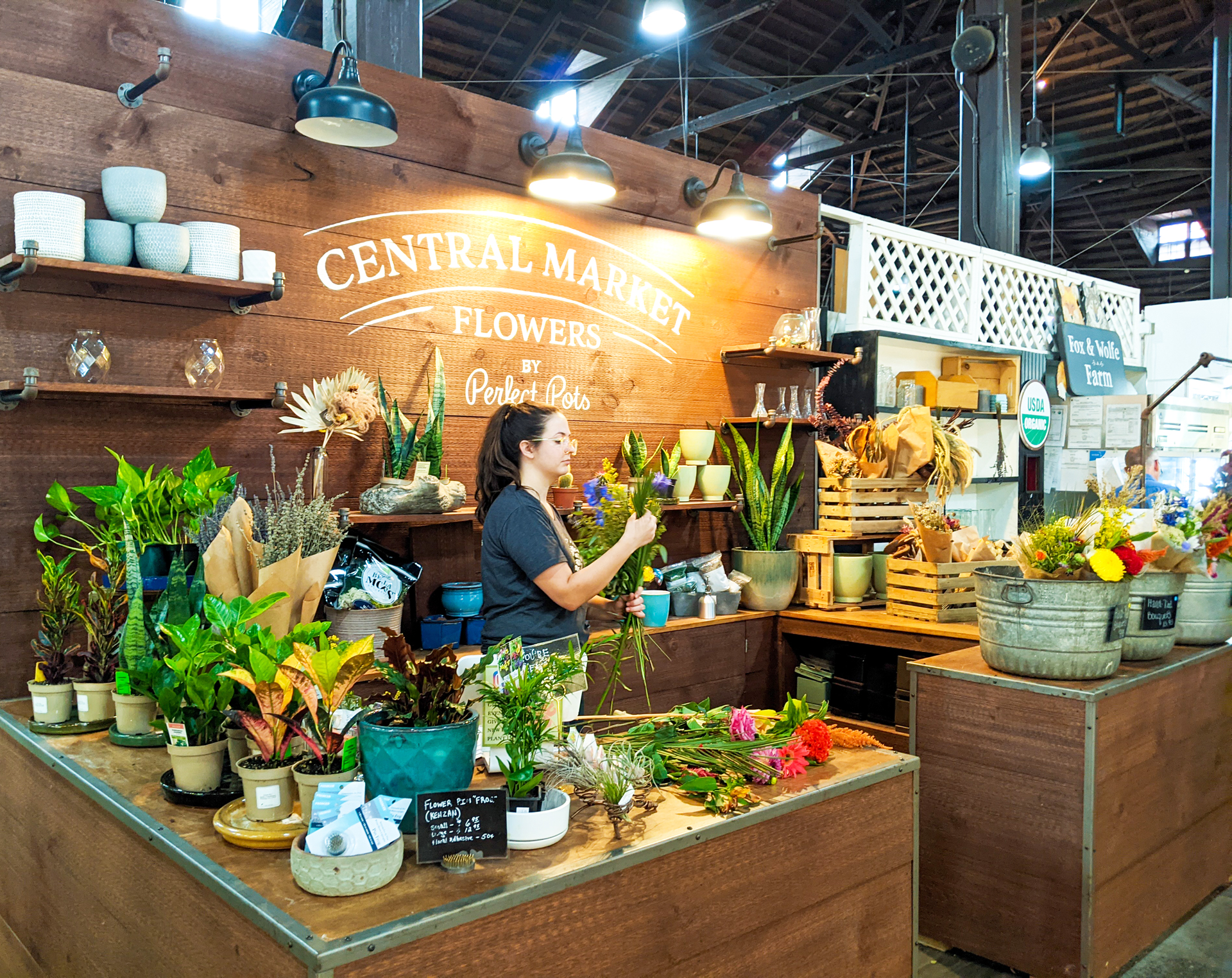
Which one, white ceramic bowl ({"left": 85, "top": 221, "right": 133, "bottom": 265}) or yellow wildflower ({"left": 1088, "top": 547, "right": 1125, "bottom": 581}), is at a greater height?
white ceramic bowl ({"left": 85, "top": 221, "right": 133, "bottom": 265})

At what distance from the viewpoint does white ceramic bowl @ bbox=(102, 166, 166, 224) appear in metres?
2.52

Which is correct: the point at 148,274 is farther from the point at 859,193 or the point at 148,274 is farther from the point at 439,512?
the point at 859,193

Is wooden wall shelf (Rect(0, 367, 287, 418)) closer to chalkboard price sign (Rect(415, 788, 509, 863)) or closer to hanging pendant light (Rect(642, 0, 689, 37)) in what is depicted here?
chalkboard price sign (Rect(415, 788, 509, 863))

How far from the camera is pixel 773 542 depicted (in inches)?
167

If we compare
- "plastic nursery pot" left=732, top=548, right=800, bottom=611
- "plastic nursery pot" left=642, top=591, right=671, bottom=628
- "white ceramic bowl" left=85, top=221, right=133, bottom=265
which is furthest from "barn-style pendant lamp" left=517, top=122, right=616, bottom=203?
"plastic nursery pot" left=732, top=548, right=800, bottom=611

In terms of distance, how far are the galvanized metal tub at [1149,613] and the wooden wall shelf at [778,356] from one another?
1764 millimetres

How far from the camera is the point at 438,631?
126 inches

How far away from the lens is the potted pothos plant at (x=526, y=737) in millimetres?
1483

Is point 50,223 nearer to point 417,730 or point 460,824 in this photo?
point 417,730

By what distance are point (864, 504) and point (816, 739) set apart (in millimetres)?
2402

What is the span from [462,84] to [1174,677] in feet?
23.4


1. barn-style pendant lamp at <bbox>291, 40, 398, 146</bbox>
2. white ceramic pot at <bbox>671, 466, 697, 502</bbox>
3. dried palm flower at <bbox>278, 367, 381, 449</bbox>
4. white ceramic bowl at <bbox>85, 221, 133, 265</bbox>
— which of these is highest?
barn-style pendant lamp at <bbox>291, 40, 398, 146</bbox>

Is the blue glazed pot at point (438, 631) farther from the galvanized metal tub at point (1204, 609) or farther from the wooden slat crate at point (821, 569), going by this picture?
the galvanized metal tub at point (1204, 609)

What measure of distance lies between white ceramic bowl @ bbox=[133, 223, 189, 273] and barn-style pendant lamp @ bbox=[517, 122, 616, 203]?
1249 mm
